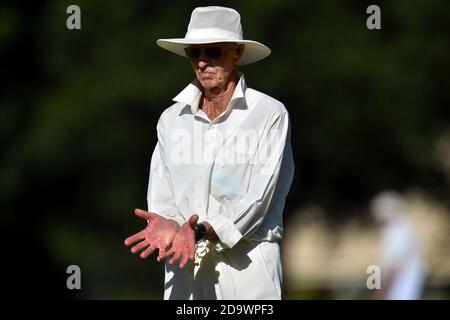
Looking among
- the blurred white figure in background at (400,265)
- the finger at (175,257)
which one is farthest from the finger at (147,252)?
the blurred white figure in background at (400,265)

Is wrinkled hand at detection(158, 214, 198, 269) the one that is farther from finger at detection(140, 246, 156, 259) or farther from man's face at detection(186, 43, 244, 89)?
man's face at detection(186, 43, 244, 89)

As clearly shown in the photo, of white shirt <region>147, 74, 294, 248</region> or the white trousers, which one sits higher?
white shirt <region>147, 74, 294, 248</region>

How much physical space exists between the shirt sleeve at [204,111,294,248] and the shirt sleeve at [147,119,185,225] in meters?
0.26

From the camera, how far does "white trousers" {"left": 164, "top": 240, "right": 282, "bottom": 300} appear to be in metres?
8.47

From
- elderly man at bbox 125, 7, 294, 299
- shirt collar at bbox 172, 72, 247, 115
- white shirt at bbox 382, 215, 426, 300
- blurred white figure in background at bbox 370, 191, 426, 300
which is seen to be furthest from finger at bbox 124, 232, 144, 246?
white shirt at bbox 382, 215, 426, 300

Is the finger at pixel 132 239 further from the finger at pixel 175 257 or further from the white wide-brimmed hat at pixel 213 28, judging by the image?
the white wide-brimmed hat at pixel 213 28

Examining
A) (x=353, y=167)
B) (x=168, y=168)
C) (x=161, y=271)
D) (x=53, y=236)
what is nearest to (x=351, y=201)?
(x=353, y=167)

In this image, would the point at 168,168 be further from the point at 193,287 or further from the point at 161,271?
the point at 161,271

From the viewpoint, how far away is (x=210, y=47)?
8.57m

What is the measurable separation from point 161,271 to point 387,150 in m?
3.98

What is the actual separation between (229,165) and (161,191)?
455 mm

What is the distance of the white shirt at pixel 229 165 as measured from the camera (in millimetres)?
8383

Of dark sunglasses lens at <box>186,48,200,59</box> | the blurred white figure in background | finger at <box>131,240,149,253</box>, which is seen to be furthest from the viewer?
the blurred white figure in background

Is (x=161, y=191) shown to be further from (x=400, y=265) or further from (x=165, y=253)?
(x=400, y=265)
